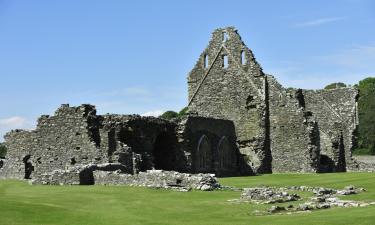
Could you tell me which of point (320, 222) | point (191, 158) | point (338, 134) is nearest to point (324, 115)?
point (338, 134)

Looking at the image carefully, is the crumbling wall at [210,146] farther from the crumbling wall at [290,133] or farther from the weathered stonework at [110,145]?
the crumbling wall at [290,133]

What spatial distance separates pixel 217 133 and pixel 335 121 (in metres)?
13.9

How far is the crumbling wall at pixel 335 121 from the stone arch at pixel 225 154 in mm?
8491

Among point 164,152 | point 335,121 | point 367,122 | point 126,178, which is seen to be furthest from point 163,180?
point 367,122

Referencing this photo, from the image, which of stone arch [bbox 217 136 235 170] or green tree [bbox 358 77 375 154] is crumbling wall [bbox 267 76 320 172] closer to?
stone arch [bbox 217 136 235 170]

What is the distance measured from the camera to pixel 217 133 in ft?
157

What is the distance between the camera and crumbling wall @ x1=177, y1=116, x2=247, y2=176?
4347 centimetres

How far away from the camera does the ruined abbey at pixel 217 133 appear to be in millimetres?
38406

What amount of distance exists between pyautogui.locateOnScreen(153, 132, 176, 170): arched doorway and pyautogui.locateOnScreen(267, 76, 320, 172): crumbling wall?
978 cm

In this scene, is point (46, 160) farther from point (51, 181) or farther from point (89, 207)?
point (89, 207)

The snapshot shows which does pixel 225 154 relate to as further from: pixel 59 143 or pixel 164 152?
pixel 59 143

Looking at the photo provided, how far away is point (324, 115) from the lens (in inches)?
2228

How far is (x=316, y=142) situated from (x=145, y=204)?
97.7ft

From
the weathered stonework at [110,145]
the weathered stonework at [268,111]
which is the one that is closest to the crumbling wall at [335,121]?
the weathered stonework at [268,111]
